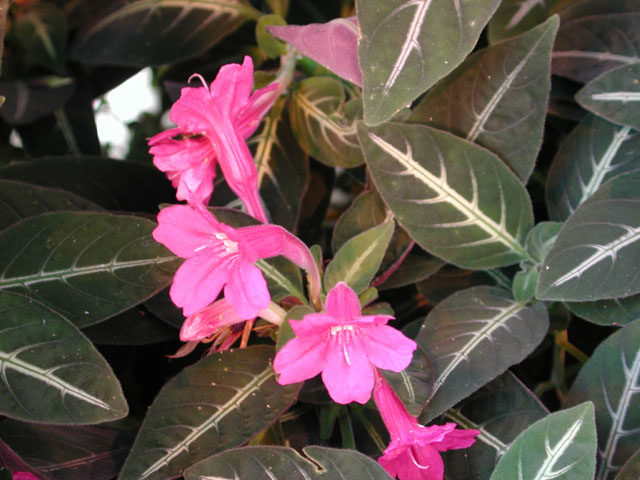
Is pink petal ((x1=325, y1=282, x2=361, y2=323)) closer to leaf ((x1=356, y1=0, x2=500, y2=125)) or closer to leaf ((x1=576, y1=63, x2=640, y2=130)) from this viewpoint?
leaf ((x1=356, y1=0, x2=500, y2=125))

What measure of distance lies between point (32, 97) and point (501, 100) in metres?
0.59

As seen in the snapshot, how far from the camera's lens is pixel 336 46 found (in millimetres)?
571

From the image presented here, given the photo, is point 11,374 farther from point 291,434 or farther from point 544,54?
point 544,54

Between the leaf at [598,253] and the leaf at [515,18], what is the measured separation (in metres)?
0.25

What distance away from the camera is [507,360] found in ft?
1.90

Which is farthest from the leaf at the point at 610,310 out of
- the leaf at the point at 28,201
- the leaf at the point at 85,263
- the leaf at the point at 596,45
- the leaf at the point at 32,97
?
the leaf at the point at 32,97

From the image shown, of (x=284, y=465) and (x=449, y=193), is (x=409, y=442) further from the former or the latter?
(x=449, y=193)

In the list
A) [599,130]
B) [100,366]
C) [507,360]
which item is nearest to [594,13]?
[599,130]

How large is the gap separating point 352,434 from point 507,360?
17cm

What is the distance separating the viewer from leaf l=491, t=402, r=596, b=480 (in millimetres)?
502

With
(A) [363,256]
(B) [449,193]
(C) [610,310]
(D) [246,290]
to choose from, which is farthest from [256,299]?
(C) [610,310]

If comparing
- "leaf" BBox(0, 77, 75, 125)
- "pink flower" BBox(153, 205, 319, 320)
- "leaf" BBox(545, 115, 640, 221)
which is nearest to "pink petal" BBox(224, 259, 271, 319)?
"pink flower" BBox(153, 205, 319, 320)

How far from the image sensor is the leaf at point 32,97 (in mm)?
865

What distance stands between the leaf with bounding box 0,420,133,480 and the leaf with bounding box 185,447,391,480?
0.57 feet
